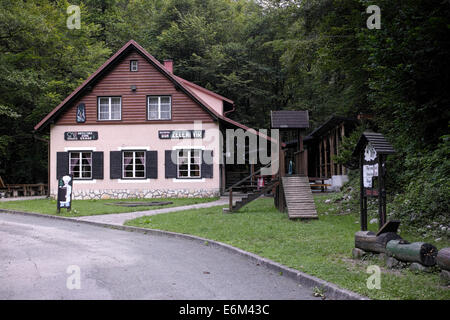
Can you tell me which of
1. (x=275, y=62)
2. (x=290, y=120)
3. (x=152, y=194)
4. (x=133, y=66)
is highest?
(x=275, y=62)

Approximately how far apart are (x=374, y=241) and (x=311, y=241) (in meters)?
2.17

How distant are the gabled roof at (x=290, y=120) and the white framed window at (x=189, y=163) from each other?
27.4ft

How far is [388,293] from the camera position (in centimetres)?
527

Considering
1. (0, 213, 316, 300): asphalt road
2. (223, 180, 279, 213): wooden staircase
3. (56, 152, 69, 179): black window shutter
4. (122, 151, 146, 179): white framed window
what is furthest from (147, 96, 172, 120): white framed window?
(0, 213, 316, 300): asphalt road

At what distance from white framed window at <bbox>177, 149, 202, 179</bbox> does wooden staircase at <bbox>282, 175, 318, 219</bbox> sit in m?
8.75

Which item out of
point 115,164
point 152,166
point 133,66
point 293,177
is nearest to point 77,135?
point 115,164

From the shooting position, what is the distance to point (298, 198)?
14586 millimetres

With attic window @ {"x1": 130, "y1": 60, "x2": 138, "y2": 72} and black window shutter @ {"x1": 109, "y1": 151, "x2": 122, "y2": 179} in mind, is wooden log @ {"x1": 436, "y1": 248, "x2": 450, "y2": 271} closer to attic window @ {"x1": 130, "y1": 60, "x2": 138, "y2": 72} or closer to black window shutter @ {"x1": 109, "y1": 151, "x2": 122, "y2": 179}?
black window shutter @ {"x1": 109, "y1": 151, "x2": 122, "y2": 179}

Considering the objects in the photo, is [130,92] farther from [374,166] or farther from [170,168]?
[374,166]

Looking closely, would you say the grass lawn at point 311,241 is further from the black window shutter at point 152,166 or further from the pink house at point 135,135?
the black window shutter at point 152,166

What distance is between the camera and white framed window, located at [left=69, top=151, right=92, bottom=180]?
24.2 metres

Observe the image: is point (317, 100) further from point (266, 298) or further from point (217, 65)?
point (266, 298)
